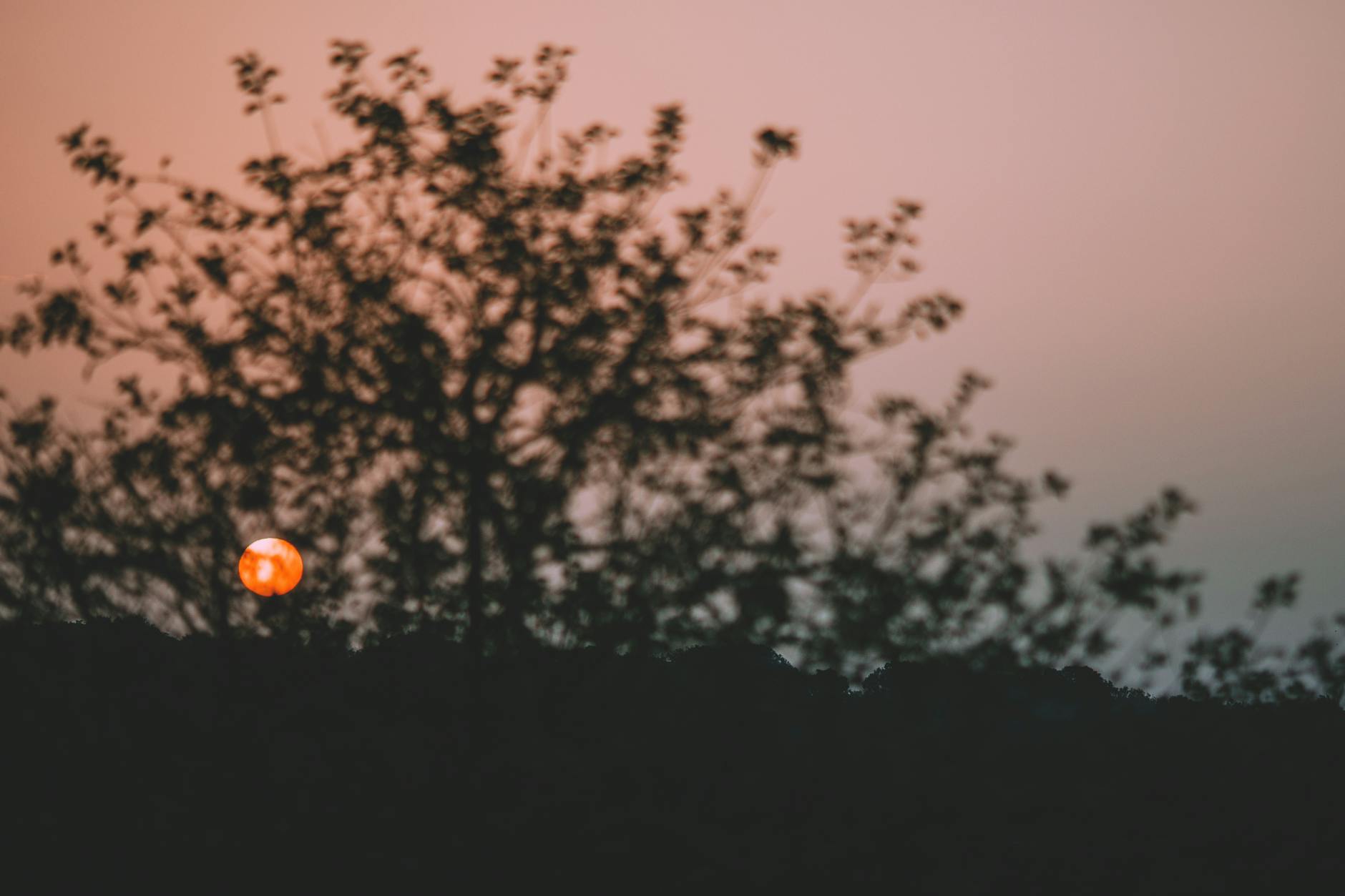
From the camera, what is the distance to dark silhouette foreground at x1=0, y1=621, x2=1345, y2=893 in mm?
10148

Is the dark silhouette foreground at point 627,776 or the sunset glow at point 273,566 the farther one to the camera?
the sunset glow at point 273,566

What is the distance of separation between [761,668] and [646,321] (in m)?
3.38

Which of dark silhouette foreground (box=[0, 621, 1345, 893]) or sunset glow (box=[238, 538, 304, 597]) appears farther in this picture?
sunset glow (box=[238, 538, 304, 597])

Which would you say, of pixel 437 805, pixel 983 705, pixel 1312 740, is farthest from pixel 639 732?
pixel 1312 740

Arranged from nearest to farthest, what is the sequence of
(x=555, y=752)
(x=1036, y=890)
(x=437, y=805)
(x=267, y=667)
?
(x=1036, y=890), (x=437, y=805), (x=555, y=752), (x=267, y=667)

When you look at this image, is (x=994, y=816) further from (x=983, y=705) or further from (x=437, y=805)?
(x=437, y=805)

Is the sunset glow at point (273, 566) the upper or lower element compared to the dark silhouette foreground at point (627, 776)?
upper

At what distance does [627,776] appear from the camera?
11.2 m

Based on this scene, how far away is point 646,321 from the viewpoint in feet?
39.9

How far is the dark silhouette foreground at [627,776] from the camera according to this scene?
33.3ft

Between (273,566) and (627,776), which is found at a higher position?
(273,566)

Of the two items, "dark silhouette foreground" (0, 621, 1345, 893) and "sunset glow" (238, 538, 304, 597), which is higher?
"sunset glow" (238, 538, 304, 597)

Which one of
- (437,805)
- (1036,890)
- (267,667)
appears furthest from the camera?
(267,667)

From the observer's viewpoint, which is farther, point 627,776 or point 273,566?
point 273,566
